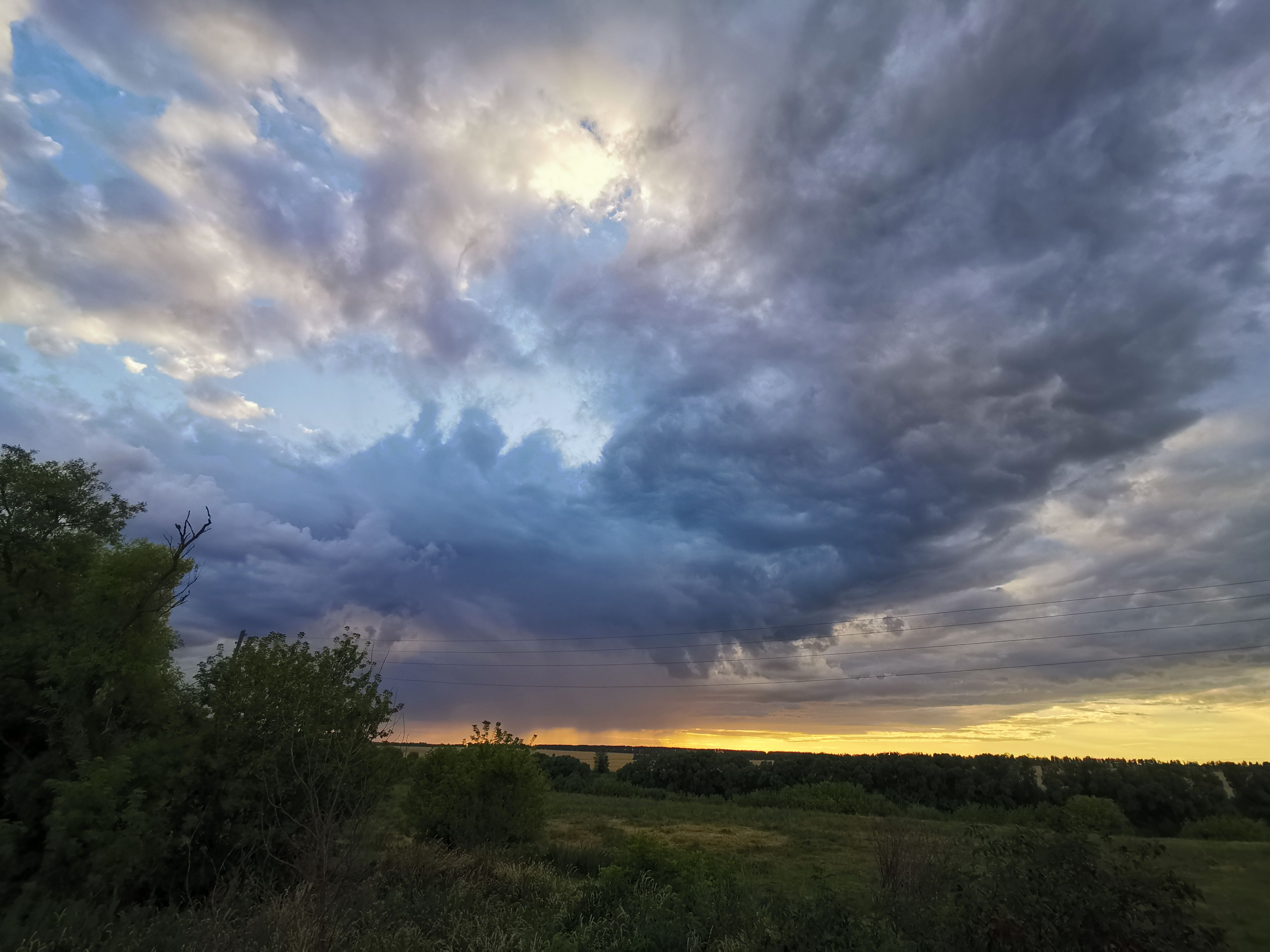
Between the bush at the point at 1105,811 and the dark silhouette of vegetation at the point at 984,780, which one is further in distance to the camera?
the dark silhouette of vegetation at the point at 984,780

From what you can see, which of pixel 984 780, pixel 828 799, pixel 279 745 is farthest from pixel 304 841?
pixel 984 780

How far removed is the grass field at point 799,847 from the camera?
45.9ft

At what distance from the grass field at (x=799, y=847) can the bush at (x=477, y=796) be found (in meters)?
2.45

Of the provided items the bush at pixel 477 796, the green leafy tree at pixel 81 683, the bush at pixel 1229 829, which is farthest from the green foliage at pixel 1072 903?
the bush at pixel 1229 829

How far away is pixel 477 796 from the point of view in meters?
24.6

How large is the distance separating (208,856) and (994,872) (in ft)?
64.6

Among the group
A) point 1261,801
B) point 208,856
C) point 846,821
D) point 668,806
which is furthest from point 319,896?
point 1261,801

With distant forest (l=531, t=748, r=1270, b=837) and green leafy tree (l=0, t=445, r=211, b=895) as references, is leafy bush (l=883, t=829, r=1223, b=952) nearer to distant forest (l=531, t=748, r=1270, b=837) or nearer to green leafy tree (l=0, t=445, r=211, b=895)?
green leafy tree (l=0, t=445, r=211, b=895)

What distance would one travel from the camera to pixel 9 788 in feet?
61.7

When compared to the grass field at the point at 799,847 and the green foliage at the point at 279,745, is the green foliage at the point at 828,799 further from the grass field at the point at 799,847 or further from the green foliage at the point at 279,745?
the green foliage at the point at 279,745

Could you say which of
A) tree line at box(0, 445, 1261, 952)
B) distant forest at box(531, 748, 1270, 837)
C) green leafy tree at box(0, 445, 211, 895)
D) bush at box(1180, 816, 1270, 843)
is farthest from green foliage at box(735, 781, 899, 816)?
green leafy tree at box(0, 445, 211, 895)

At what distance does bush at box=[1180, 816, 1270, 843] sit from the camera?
114 ft

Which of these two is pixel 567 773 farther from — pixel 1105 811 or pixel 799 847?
pixel 1105 811

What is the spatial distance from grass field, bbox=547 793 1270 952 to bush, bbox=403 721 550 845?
8.03 feet
